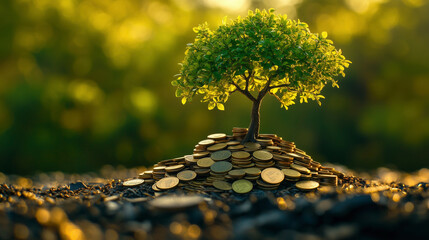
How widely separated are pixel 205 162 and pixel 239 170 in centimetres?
76

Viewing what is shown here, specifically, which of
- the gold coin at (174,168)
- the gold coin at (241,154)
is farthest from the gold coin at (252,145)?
the gold coin at (174,168)

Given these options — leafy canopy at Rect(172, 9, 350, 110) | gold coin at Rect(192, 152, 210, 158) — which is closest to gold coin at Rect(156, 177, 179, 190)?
gold coin at Rect(192, 152, 210, 158)

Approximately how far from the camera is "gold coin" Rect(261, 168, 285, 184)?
735 centimetres

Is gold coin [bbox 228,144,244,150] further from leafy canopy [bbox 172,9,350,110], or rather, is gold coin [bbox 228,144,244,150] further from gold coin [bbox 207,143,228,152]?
leafy canopy [bbox 172,9,350,110]

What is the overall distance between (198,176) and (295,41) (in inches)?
129

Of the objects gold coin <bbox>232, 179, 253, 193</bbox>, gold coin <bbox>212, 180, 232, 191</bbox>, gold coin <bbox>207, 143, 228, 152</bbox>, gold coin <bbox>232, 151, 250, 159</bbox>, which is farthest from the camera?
gold coin <bbox>207, 143, 228, 152</bbox>

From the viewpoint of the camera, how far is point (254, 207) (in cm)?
514

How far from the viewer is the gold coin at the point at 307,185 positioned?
7262 millimetres

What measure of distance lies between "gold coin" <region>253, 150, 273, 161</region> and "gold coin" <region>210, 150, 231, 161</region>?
55 centimetres

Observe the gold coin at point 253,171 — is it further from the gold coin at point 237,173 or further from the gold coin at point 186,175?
the gold coin at point 186,175

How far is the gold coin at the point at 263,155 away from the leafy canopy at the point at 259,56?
145 centimetres

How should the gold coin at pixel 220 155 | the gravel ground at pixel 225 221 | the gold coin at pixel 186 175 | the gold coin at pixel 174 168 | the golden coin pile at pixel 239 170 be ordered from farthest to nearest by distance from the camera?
the gold coin at pixel 174 168 < the gold coin at pixel 220 155 < the gold coin at pixel 186 175 < the golden coin pile at pixel 239 170 < the gravel ground at pixel 225 221

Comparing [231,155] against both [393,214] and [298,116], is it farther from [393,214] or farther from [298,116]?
[298,116]

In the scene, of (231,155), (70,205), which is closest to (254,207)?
(70,205)
